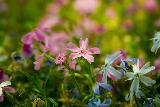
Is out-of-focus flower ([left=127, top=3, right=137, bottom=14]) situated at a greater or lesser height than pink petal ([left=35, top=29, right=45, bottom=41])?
greater

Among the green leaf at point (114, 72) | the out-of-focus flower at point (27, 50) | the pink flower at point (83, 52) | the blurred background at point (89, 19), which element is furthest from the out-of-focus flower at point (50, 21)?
the green leaf at point (114, 72)

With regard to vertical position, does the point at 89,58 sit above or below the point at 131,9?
below

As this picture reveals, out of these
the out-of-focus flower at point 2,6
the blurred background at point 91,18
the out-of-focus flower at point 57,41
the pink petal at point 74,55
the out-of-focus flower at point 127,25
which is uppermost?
the out-of-focus flower at point 2,6

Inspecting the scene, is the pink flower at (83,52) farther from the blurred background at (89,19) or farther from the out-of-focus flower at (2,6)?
the out-of-focus flower at (2,6)

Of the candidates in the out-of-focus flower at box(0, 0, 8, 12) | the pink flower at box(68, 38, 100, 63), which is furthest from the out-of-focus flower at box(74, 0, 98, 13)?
the pink flower at box(68, 38, 100, 63)

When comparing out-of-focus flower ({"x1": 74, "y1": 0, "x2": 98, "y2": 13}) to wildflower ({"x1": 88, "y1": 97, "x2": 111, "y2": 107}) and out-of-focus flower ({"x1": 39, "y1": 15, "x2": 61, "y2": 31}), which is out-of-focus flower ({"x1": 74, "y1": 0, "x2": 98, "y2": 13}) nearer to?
out-of-focus flower ({"x1": 39, "y1": 15, "x2": 61, "y2": 31})

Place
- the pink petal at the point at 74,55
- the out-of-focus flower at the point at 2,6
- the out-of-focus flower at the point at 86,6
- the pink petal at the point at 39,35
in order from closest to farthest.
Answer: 1. the pink petal at the point at 74,55
2. the pink petal at the point at 39,35
3. the out-of-focus flower at the point at 86,6
4. the out-of-focus flower at the point at 2,6

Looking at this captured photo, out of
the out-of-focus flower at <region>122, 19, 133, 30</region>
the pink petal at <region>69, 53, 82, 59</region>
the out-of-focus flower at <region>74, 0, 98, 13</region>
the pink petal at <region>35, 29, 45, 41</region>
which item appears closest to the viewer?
the pink petal at <region>69, 53, 82, 59</region>

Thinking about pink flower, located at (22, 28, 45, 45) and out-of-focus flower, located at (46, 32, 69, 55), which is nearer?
pink flower, located at (22, 28, 45, 45)

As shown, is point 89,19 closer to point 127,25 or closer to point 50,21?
point 50,21

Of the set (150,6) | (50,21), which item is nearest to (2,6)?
(50,21)

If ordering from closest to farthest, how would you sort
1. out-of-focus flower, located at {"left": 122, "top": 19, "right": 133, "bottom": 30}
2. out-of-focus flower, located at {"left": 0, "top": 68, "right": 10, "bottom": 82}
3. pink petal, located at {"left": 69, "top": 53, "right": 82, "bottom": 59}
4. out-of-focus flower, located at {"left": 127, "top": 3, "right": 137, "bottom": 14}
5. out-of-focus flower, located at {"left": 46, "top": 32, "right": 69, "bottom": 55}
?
1. pink petal, located at {"left": 69, "top": 53, "right": 82, "bottom": 59}
2. out-of-focus flower, located at {"left": 0, "top": 68, "right": 10, "bottom": 82}
3. out-of-focus flower, located at {"left": 46, "top": 32, "right": 69, "bottom": 55}
4. out-of-focus flower, located at {"left": 122, "top": 19, "right": 133, "bottom": 30}
5. out-of-focus flower, located at {"left": 127, "top": 3, "right": 137, "bottom": 14}
